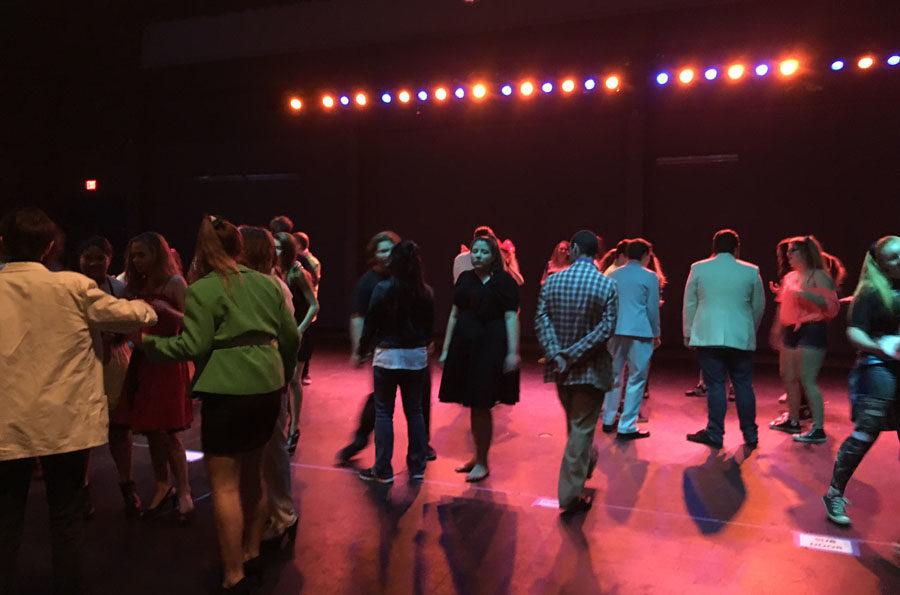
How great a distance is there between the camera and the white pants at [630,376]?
5.36 metres

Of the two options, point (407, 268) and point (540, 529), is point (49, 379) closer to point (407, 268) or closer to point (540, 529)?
point (407, 268)

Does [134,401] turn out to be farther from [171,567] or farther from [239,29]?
[239,29]

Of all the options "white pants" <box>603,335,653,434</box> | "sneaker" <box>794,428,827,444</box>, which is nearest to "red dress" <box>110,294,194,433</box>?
"white pants" <box>603,335,653,434</box>

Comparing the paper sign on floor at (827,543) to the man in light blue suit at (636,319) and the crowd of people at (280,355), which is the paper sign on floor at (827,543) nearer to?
the crowd of people at (280,355)

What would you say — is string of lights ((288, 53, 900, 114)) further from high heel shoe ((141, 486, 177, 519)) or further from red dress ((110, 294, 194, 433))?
high heel shoe ((141, 486, 177, 519))

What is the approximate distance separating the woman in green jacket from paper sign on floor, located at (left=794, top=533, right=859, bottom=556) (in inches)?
106

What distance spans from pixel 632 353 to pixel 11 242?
4.39 metres

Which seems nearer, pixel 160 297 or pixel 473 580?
pixel 473 580

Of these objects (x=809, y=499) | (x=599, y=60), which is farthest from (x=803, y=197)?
(x=809, y=499)

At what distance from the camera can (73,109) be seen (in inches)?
469

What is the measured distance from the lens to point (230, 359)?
2.64 meters

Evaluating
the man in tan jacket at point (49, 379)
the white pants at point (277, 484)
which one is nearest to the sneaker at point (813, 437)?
the white pants at point (277, 484)

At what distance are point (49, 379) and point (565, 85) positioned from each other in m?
8.56

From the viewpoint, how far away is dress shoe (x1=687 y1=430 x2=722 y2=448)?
16.8 ft
